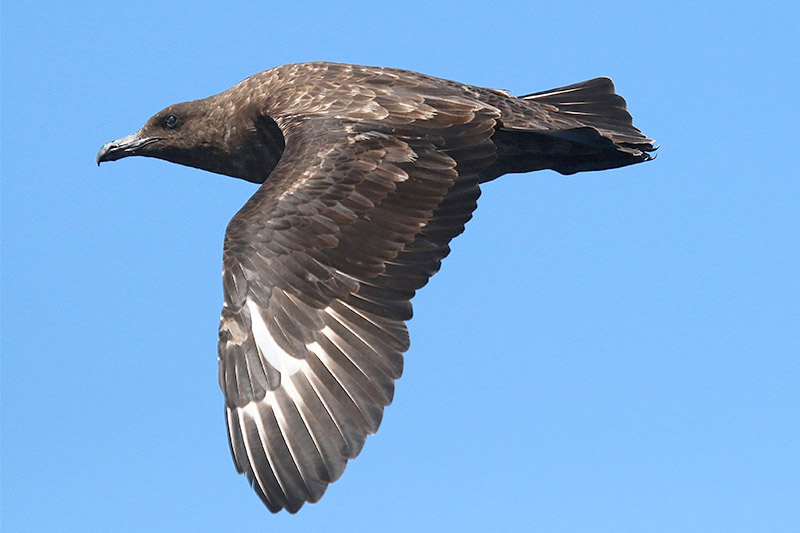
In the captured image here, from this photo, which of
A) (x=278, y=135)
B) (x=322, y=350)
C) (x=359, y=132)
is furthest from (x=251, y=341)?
(x=278, y=135)

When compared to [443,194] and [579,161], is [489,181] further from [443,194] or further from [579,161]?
[443,194]

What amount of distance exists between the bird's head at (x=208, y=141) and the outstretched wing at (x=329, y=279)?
3.83 feet

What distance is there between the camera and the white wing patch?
7.39m

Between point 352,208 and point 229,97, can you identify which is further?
point 229,97

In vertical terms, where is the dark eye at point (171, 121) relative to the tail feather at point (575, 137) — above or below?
above

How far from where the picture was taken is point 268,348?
24.5ft

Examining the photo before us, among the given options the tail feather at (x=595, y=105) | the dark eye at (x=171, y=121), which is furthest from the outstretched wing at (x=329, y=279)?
the dark eye at (x=171, y=121)

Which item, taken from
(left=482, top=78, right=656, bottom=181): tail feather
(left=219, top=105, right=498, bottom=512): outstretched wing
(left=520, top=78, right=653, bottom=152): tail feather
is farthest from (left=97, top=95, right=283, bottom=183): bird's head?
(left=520, top=78, right=653, bottom=152): tail feather

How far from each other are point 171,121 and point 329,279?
3081 mm

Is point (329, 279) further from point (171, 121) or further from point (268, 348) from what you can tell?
point (171, 121)

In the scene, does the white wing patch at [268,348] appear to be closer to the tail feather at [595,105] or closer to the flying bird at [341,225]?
the flying bird at [341,225]

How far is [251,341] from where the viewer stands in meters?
7.50

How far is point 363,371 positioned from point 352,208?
1110mm

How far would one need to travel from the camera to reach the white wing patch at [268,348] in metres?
7.39
